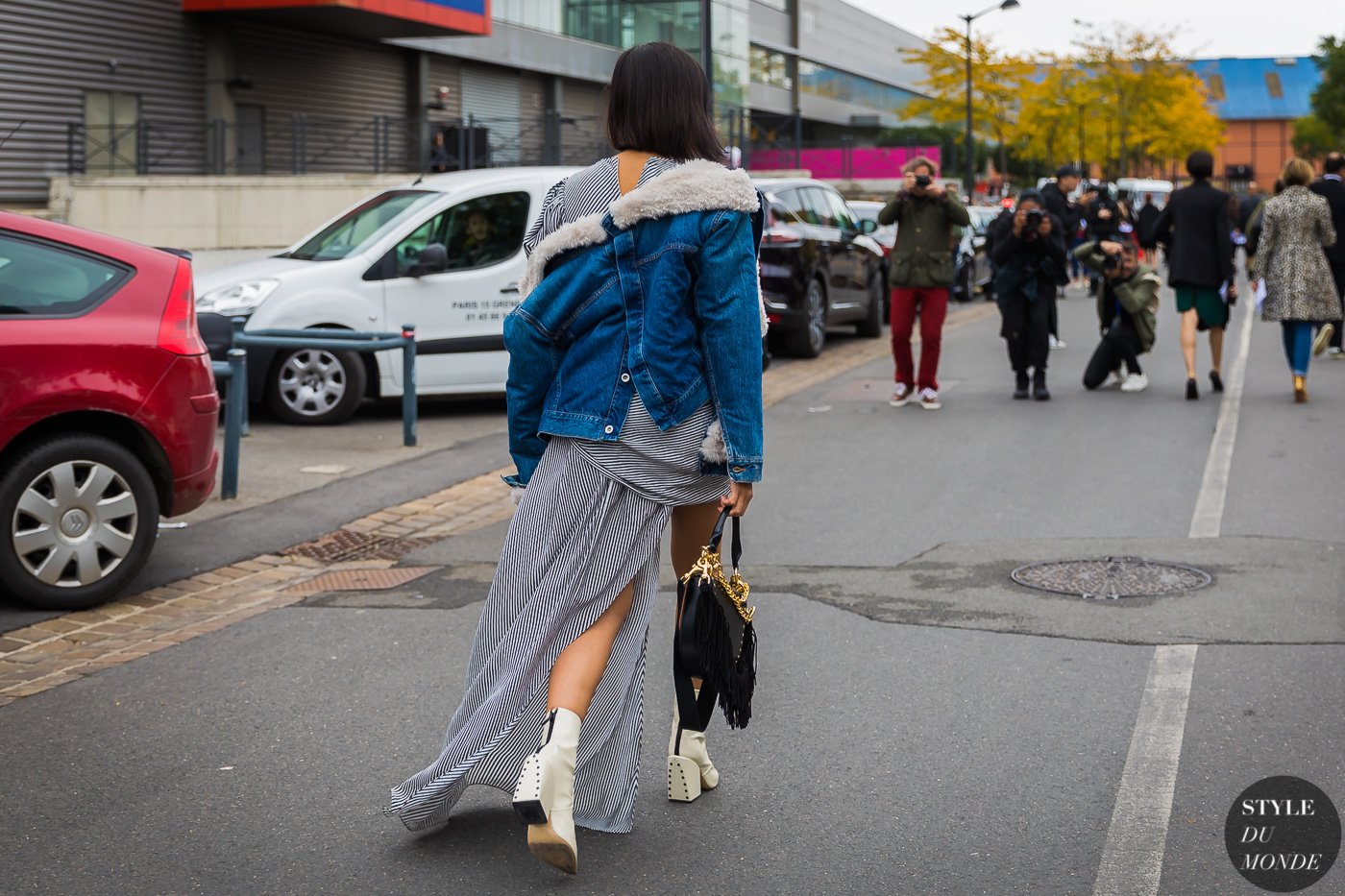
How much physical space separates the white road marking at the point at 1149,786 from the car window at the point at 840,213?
40.8ft

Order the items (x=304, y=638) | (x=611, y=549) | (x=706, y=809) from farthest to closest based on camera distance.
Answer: (x=304, y=638) < (x=706, y=809) < (x=611, y=549)

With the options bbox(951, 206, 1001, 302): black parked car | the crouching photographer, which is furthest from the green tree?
the crouching photographer

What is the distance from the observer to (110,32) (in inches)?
1035

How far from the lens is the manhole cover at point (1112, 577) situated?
648cm

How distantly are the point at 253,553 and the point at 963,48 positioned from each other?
5244 cm

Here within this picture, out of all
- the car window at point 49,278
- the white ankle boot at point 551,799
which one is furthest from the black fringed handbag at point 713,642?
the car window at point 49,278

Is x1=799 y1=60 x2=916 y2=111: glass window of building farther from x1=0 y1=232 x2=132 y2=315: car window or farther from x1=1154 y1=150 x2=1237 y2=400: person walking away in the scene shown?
x1=0 y1=232 x2=132 y2=315: car window

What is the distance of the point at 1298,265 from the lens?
1234 centimetres

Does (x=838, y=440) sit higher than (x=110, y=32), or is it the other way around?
(x=110, y=32)

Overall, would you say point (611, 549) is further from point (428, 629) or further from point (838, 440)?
point (838, 440)

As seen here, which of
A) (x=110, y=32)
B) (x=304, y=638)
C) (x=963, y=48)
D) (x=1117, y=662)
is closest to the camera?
(x=1117, y=662)

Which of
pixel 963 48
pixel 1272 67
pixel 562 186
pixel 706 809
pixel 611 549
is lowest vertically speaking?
pixel 706 809

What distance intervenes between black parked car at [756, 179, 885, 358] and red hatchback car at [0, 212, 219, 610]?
28.3 feet

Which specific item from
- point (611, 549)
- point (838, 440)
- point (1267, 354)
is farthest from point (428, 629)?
point (1267, 354)
